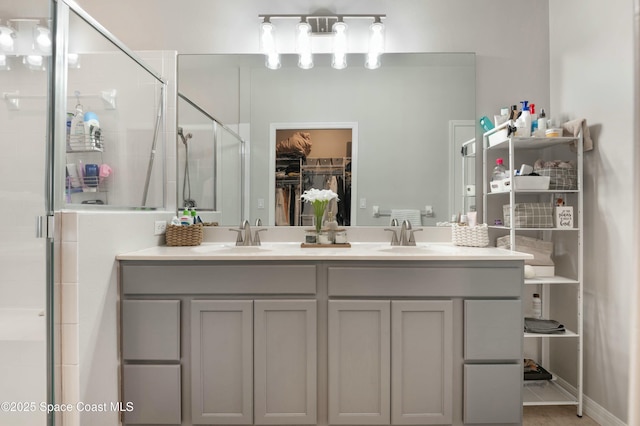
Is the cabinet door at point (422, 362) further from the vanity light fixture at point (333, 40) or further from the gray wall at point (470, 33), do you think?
the vanity light fixture at point (333, 40)

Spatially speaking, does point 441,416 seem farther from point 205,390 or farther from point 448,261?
point 205,390

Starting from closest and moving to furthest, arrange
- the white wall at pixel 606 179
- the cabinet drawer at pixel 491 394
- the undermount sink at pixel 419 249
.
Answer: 1. the cabinet drawer at pixel 491 394
2. the white wall at pixel 606 179
3. the undermount sink at pixel 419 249

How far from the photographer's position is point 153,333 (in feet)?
5.68

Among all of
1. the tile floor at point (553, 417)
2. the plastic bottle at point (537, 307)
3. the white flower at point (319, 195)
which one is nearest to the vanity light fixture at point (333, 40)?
the white flower at point (319, 195)

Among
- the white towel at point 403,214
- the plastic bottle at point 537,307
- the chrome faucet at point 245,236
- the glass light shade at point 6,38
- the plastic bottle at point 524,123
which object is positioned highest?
the glass light shade at point 6,38

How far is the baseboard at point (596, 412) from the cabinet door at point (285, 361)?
152 centimetres

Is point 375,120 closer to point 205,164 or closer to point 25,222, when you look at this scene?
point 205,164

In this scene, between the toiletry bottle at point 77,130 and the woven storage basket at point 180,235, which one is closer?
the toiletry bottle at point 77,130

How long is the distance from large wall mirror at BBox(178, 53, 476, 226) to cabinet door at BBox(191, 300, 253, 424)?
74 centimetres

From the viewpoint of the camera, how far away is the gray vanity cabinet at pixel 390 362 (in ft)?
5.66

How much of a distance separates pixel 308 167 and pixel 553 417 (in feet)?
6.43

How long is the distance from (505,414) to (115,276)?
6.25ft

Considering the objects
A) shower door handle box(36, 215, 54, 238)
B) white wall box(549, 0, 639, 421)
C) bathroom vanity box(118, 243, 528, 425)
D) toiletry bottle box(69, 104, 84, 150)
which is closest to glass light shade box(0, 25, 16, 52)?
toiletry bottle box(69, 104, 84, 150)

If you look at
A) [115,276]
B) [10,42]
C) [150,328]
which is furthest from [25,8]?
[150,328]
